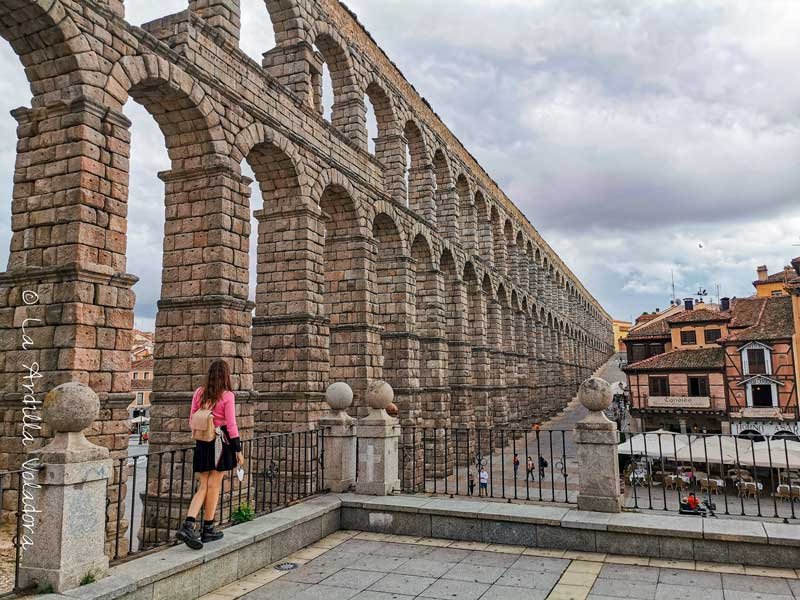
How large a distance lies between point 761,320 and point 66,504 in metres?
34.6

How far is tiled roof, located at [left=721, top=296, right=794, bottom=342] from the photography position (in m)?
30.2

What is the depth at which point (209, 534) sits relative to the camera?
20.4ft

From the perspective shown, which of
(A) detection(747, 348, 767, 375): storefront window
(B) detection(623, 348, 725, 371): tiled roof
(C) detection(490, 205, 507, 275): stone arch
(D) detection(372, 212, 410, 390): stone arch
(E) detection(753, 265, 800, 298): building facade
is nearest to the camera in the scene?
(D) detection(372, 212, 410, 390): stone arch

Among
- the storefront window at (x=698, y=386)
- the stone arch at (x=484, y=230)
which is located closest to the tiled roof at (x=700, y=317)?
the storefront window at (x=698, y=386)

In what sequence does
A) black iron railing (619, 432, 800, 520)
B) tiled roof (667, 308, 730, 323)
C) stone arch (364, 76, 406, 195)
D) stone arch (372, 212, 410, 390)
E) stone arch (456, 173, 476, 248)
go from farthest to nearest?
tiled roof (667, 308, 730, 323) < stone arch (456, 173, 476, 248) < stone arch (364, 76, 406, 195) < stone arch (372, 212, 410, 390) < black iron railing (619, 432, 800, 520)

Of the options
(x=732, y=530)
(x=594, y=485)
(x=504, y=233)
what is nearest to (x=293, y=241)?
(x=594, y=485)

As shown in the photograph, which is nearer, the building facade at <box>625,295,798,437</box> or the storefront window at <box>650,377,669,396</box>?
the building facade at <box>625,295,798,437</box>

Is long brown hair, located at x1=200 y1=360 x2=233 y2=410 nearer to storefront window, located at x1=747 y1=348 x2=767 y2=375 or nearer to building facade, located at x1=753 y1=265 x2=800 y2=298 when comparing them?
storefront window, located at x1=747 y1=348 x2=767 y2=375

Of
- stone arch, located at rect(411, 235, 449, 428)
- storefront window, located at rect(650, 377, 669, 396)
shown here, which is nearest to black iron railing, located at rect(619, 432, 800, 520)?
stone arch, located at rect(411, 235, 449, 428)

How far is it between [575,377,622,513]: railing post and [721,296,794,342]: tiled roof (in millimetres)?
27377

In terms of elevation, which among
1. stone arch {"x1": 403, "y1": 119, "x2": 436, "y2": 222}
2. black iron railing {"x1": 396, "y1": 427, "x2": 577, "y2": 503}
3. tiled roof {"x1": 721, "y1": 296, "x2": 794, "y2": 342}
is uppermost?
stone arch {"x1": 403, "y1": 119, "x2": 436, "y2": 222}

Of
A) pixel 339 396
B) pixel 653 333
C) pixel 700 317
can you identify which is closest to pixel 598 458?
pixel 339 396

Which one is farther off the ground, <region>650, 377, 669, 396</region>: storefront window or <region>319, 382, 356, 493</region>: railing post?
<region>650, 377, 669, 396</region>: storefront window

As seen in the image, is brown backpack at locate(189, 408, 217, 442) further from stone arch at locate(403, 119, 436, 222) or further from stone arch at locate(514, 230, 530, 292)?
stone arch at locate(514, 230, 530, 292)
